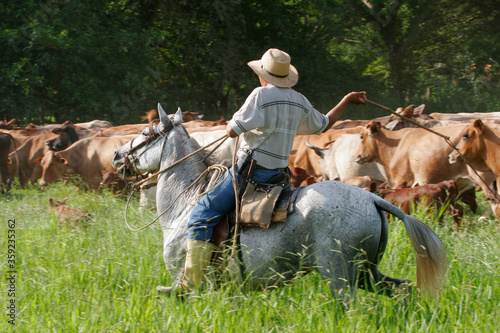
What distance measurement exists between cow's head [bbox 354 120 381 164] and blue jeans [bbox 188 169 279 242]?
6.07m

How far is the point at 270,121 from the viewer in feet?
13.1

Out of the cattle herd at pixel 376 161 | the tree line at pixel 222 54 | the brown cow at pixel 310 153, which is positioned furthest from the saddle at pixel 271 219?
the tree line at pixel 222 54

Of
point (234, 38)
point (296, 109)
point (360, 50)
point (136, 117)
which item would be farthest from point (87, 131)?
point (360, 50)

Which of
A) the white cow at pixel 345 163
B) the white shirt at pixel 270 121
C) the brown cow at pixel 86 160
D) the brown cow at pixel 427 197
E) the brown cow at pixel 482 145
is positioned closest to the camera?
the white shirt at pixel 270 121

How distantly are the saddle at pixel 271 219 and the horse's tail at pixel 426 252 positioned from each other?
58 cm

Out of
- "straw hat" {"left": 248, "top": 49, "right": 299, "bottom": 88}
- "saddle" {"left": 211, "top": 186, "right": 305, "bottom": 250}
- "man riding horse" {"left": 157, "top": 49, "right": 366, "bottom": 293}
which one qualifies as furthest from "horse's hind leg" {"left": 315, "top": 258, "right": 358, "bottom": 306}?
"straw hat" {"left": 248, "top": 49, "right": 299, "bottom": 88}

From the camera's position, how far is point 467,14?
2433 cm

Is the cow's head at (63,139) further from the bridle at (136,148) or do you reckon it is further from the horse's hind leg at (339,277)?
the horse's hind leg at (339,277)

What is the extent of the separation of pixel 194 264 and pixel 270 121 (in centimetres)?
118

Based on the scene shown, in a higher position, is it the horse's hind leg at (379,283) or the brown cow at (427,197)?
the brown cow at (427,197)

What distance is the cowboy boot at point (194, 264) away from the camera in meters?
4.21

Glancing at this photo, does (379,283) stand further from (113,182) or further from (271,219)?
(113,182)

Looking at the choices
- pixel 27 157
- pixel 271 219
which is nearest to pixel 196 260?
pixel 271 219

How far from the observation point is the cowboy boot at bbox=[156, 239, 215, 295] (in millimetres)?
4215
